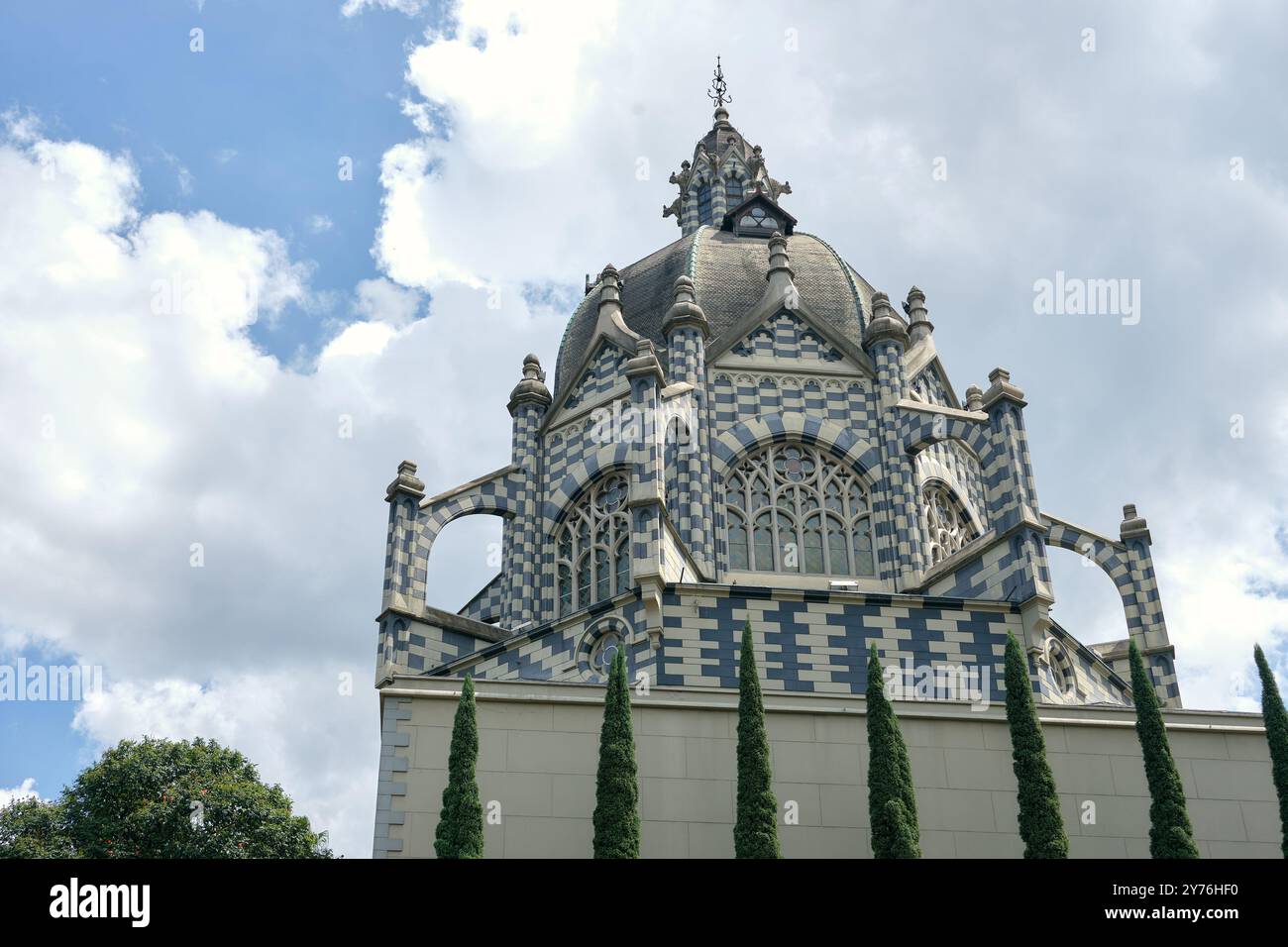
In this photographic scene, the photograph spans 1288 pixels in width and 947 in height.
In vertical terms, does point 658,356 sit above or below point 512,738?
above

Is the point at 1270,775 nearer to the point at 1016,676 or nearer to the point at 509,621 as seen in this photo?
the point at 1016,676

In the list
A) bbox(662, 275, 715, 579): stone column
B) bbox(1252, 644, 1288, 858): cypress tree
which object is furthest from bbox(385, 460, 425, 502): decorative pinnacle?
bbox(1252, 644, 1288, 858): cypress tree

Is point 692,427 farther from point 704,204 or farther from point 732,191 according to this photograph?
point 732,191

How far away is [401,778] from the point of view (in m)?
29.2

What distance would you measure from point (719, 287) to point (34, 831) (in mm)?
25038

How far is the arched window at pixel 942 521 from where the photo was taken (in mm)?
40094

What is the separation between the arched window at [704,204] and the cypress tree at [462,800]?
94.2ft

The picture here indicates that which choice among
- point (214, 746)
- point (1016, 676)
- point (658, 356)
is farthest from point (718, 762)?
point (214, 746)

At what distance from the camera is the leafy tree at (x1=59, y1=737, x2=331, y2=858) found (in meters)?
41.4

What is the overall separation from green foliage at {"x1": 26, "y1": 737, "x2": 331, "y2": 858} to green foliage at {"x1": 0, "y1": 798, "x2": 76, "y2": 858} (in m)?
0.03

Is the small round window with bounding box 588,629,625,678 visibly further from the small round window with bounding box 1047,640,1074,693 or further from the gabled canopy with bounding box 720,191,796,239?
the gabled canopy with bounding box 720,191,796,239

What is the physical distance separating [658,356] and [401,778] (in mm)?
17010

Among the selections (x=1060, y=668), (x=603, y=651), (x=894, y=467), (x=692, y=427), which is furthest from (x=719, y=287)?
(x=1060, y=668)

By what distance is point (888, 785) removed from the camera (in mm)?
26516
